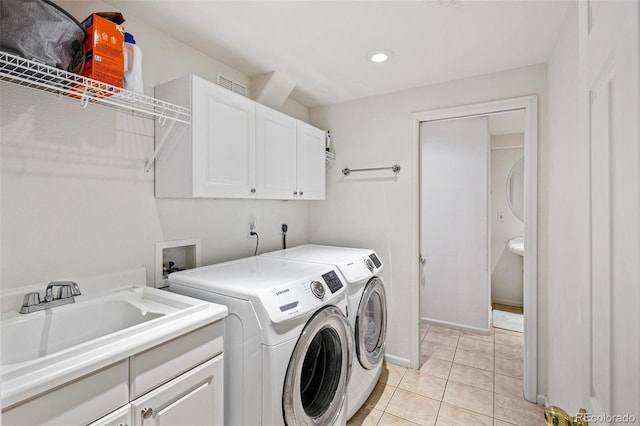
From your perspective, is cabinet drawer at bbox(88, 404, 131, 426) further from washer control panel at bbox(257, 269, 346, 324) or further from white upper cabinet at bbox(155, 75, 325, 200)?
white upper cabinet at bbox(155, 75, 325, 200)

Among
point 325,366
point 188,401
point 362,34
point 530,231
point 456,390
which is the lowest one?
point 456,390

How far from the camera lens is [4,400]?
725mm

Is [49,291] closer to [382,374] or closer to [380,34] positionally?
[380,34]

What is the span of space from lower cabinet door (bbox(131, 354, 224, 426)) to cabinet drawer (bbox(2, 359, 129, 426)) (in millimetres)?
92

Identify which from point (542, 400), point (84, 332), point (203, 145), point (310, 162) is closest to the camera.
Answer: point (84, 332)

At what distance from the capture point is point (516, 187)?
416 cm

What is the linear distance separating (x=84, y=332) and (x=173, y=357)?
0.50 m

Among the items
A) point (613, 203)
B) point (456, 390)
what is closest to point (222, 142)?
point (613, 203)

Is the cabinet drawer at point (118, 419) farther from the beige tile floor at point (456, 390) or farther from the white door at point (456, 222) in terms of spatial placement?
the white door at point (456, 222)

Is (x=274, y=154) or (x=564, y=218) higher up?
(x=274, y=154)

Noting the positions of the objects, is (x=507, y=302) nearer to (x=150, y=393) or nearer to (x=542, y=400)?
(x=542, y=400)

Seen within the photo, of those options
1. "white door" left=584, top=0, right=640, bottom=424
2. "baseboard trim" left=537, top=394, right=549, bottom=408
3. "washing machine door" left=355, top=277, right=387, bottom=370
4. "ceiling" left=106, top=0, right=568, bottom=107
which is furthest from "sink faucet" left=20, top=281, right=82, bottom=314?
"baseboard trim" left=537, top=394, right=549, bottom=408

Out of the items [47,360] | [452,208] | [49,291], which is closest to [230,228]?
[49,291]

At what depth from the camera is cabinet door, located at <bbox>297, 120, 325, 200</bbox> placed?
2.46 m
